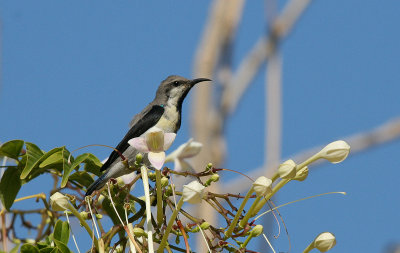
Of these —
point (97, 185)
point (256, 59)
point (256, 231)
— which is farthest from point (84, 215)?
point (256, 59)

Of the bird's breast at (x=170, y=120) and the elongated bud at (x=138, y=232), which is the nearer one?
the elongated bud at (x=138, y=232)

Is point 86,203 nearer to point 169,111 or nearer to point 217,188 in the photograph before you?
point 169,111

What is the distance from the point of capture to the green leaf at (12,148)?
8.57 feet

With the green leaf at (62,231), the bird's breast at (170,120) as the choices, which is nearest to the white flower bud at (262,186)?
the green leaf at (62,231)

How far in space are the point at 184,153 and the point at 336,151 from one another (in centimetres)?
53

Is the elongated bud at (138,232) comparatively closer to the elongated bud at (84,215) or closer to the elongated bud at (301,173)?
the elongated bud at (84,215)

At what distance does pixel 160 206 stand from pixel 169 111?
300cm

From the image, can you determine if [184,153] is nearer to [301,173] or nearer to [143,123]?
[301,173]

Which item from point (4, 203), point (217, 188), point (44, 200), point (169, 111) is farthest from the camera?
point (217, 188)

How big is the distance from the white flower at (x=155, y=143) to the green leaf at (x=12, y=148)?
1.69 feet

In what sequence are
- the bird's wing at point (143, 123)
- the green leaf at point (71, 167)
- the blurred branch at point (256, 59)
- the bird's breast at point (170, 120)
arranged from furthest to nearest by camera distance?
the blurred branch at point (256, 59)
the bird's breast at point (170, 120)
the bird's wing at point (143, 123)
the green leaf at point (71, 167)

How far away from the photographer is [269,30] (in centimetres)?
848

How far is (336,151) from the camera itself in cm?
240

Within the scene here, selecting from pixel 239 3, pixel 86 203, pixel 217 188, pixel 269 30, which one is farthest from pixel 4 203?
pixel 239 3
